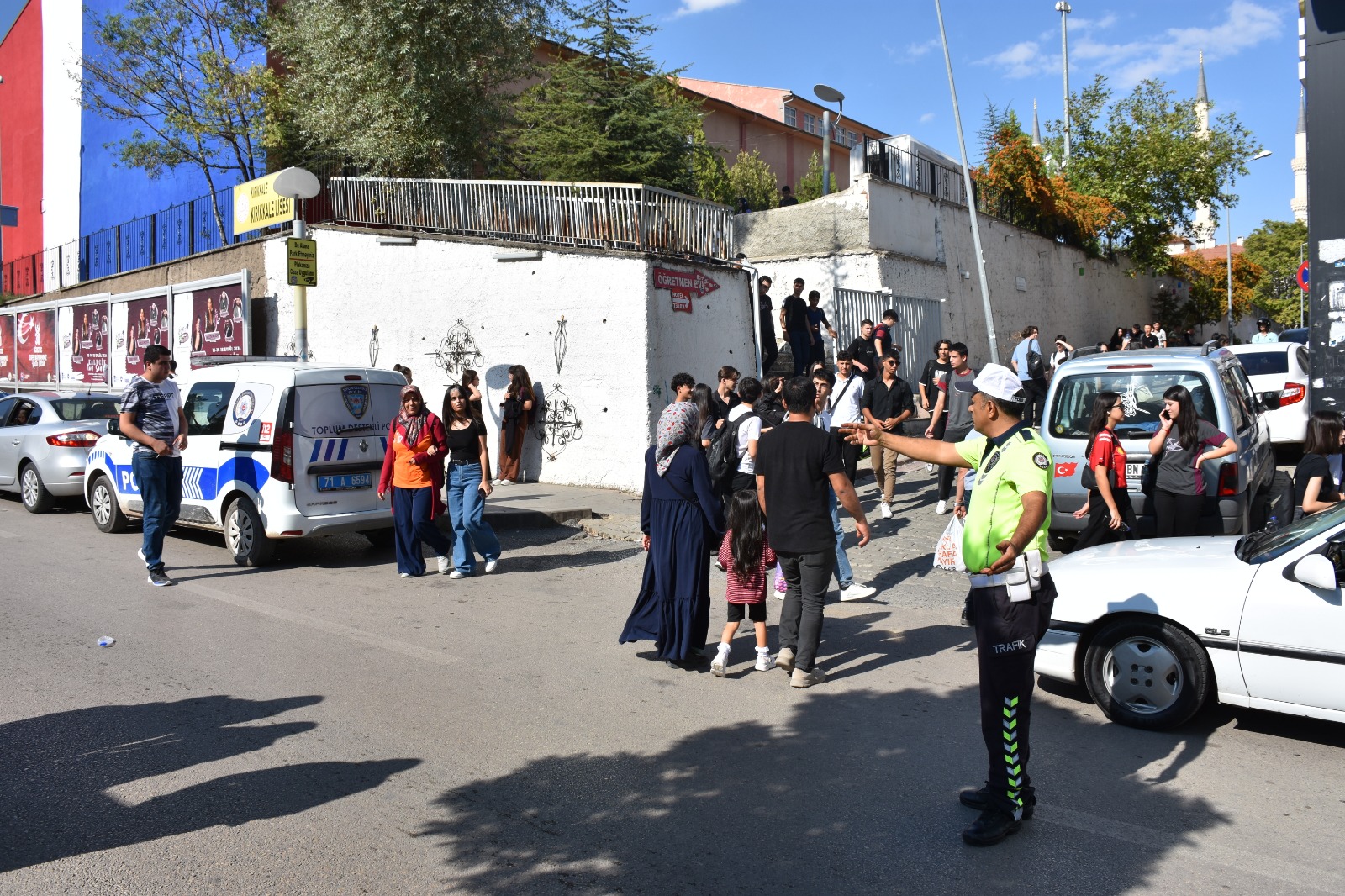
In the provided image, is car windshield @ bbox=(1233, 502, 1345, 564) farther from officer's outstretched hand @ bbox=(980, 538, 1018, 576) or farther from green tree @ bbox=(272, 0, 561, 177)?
green tree @ bbox=(272, 0, 561, 177)

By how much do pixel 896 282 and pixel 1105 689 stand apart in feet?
44.8

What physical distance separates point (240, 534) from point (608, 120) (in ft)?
40.2

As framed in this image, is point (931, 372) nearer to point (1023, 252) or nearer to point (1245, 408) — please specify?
point (1245, 408)

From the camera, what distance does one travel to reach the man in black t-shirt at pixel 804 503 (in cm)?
596

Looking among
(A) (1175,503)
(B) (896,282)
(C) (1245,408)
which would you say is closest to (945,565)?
(A) (1175,503)

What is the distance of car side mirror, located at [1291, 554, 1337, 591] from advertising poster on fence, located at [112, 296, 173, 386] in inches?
829

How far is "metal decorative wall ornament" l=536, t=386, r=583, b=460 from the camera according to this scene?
1424 cm

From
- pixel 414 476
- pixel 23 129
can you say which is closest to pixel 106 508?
pixel 414 476

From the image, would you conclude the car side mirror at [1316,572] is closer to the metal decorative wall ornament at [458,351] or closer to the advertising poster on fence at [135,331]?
the metal decorative wall ornament at [458,351]

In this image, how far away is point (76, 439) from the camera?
41.8 ft

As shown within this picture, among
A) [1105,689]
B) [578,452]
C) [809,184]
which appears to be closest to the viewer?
[1105,689]

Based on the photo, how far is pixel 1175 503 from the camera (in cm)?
789

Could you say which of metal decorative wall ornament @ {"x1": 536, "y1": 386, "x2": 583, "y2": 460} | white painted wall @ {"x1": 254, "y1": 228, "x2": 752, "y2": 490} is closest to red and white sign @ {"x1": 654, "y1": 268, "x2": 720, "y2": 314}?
white painted wall @ {"x1": 254, "y1": 228, "x2": 752, "y2": 490}

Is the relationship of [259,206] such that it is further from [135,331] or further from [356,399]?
[356,399]
